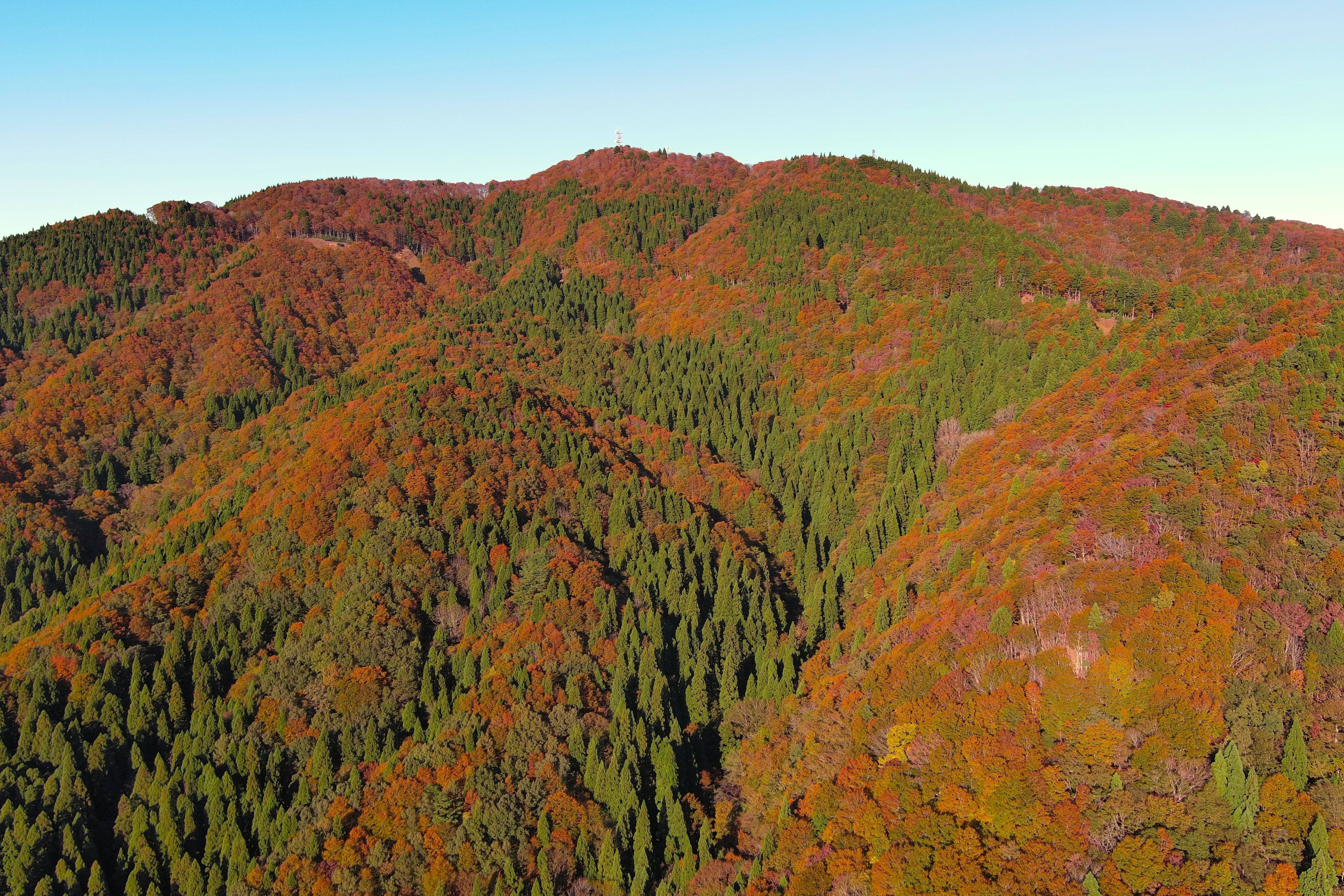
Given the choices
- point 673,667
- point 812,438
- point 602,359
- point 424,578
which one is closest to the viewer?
point 673,667

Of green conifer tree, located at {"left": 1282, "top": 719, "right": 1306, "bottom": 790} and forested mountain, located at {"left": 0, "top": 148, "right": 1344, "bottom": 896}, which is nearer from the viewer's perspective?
green conifer tree, located at {"left": 1282, "top": 719, "right": 1306, "bottom": 790}

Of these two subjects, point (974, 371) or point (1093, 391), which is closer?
point (1093, 391)

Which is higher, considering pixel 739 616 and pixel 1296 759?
pixel 1296 759

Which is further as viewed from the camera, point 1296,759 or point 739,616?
point 739,616

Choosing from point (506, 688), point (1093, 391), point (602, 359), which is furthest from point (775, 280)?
point (506, 688)

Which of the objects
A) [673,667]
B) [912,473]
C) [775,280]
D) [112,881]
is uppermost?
[775,280]

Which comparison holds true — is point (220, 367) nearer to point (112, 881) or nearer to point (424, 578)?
point (424, 578)

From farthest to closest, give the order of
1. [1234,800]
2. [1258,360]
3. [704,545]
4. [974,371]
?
[974,371]
[704,545]
[1258,360]
[1234,800]

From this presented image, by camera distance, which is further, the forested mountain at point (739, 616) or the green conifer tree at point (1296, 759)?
the forested mountain at point (739, 616)
